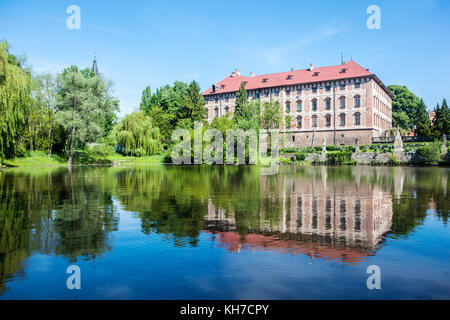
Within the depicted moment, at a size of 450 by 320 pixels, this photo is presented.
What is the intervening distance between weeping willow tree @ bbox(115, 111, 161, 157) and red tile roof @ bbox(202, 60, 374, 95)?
2702cm

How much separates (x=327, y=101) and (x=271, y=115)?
1230 cm

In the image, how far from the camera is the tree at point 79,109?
48719 millimetres

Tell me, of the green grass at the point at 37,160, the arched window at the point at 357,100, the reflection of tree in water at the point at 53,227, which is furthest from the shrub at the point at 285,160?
the reflection of tree in water at the point at 53,227

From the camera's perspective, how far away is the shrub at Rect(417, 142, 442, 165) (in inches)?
1794

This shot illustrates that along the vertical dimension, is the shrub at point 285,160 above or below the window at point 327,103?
below

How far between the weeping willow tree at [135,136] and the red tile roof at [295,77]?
2702 cm

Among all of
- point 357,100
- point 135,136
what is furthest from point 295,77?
point 135,136

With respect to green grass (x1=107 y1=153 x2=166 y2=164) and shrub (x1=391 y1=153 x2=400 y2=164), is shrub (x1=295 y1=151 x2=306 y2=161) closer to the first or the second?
shrub (x1=391 y1=153 x2=400 y2=164)

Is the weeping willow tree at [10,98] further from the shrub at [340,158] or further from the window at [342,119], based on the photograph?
the window at [342,119]

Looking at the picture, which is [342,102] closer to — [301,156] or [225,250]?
[301,156]

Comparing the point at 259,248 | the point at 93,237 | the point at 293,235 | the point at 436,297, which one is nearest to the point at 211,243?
the point at 259,248

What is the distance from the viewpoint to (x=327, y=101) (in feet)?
226

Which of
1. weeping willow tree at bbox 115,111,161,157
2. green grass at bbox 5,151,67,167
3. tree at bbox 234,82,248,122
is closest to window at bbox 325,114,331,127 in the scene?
tree at bbox 234,82,248,122
